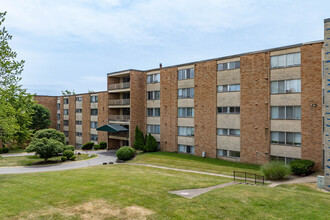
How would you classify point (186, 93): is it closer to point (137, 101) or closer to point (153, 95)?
point (153, 95)

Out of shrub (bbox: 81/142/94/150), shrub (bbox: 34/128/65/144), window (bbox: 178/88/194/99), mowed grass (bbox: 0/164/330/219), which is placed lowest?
shrub (bbox: 81/142/94/150)

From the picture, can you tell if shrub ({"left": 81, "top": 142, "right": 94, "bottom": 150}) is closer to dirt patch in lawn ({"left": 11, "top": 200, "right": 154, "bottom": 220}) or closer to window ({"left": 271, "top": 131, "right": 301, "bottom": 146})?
window ({"left": 271, "top": 131, "right": 301, "bottom": 146})

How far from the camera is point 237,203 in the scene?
13.0m

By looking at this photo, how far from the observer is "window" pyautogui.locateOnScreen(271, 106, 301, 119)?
25.5 m

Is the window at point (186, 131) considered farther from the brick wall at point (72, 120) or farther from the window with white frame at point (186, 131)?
the brick wall at point (72, 120)

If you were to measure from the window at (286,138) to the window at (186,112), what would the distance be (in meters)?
11.8

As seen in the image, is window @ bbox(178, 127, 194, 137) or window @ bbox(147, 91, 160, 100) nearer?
window @ bbox(178, 127, 194, 137)

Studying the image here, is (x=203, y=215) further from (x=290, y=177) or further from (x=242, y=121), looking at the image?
(x=242, y=121)

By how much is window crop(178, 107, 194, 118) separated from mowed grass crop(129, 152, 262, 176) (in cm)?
564

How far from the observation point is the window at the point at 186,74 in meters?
36.1

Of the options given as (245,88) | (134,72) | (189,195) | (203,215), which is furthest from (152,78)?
(203,215)

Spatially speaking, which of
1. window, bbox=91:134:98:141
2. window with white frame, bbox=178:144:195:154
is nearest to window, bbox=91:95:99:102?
window, bbox=91:134:98:141

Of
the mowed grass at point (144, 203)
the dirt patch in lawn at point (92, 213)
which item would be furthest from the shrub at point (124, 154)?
the dirt patch in lawn at point (92, 213)

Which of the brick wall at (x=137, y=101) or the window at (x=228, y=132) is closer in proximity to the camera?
the window at (x=228, y=132)
